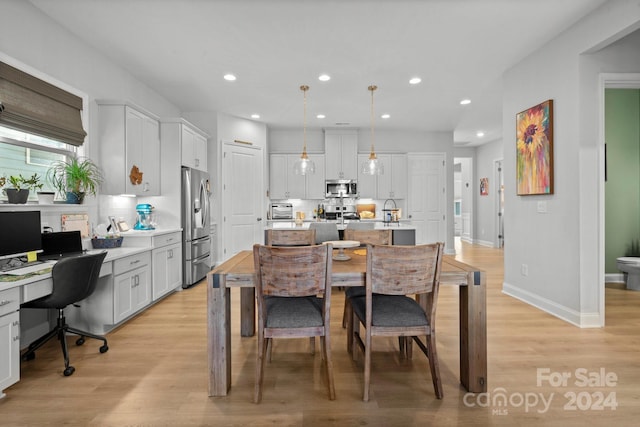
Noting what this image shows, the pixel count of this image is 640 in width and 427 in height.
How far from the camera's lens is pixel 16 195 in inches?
98.8

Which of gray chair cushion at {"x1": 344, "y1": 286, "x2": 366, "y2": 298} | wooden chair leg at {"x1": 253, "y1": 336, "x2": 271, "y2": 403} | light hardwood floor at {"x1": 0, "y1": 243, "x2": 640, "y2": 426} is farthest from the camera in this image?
gray chair cushion at {"x1": 344, "y1": 286, "x2": 366, "y2": 298}

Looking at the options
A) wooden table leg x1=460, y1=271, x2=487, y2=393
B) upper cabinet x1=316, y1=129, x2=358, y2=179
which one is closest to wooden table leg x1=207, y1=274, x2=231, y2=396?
wooden table leg x1=460, y1=271, x2=487, y2=393

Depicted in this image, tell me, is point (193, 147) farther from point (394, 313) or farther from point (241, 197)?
point (394, 313)

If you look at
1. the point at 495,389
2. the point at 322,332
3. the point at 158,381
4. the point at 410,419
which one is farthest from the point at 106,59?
the point at 495,389

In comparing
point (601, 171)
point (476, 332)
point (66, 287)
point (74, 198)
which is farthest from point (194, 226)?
point (601, 171)

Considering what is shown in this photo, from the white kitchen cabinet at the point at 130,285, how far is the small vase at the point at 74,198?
74 centimetres

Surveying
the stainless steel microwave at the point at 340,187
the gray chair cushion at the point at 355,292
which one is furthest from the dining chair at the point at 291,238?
the stainless steel microwave at the point at 340,187

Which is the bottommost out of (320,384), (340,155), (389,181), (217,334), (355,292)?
(320,384)

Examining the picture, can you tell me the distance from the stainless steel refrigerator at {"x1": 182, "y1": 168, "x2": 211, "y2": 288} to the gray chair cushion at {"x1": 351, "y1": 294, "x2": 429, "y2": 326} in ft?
10.8

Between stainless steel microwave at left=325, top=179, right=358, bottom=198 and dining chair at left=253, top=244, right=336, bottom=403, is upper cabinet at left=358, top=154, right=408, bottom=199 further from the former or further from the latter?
dining chair at left=253, top=244, right=336, bottom=403

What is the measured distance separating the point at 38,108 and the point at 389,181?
19.8 ft

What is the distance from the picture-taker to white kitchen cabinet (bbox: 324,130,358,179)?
280 inches

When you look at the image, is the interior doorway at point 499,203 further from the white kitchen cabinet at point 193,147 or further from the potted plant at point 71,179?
the potted plant at point 71,179

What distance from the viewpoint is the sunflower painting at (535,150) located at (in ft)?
11.1
